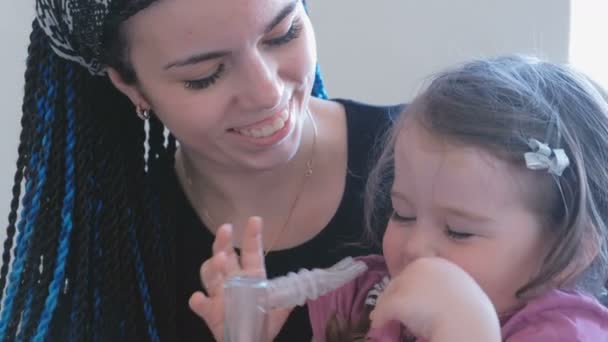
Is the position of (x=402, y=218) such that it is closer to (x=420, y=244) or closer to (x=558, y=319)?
(x=420, y=244)

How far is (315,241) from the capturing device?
113cm

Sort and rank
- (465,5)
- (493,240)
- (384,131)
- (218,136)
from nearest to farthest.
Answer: (493,240) < (218,136) < (384,131) < (465,5)

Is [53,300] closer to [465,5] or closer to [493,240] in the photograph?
[493,240]

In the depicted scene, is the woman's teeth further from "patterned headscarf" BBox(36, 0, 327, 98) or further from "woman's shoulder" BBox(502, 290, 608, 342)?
"woman's shoulder" BBox(502, 290, 608, 342)

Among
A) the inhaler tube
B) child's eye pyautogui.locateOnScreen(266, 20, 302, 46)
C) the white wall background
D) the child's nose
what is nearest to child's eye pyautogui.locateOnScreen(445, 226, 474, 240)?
→ the child's nose

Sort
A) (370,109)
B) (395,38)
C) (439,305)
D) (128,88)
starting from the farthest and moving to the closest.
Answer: (395,38)
(370,109)
(128,88)
(439,305)

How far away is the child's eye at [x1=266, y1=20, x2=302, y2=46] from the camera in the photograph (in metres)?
0.98

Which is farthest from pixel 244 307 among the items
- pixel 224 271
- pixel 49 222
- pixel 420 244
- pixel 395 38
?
pixel 395 38

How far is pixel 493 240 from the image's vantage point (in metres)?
0.84

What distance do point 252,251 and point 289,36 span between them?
267 millimetres

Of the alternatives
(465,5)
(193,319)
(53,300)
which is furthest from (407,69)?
(53,300)

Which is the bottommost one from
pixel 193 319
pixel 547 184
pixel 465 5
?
pixel 193 319

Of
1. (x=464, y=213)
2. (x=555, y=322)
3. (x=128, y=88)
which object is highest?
(x=128, y=88)

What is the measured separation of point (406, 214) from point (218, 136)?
27cm
